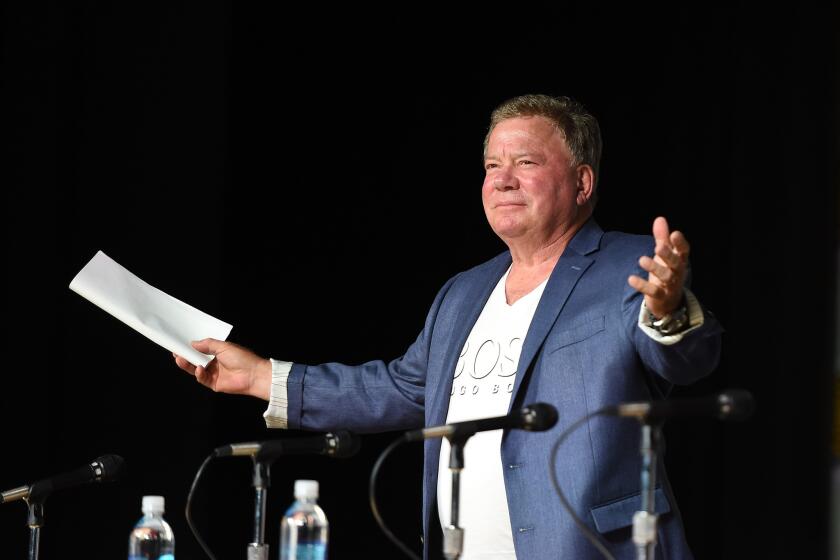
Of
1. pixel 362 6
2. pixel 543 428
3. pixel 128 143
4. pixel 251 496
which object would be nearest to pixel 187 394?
pixel 251 496

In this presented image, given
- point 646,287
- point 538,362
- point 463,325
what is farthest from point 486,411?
point 646,287

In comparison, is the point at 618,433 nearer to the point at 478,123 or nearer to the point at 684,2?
the point at 684,2

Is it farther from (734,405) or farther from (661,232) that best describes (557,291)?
(734,405)

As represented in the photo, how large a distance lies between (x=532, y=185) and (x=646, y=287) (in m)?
0.72

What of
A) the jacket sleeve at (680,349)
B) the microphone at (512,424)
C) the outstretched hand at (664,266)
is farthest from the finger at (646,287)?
the microphone at (512,424)

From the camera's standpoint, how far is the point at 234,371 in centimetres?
275

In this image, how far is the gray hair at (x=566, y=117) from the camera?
8.69ft

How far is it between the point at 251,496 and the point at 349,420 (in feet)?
4.17

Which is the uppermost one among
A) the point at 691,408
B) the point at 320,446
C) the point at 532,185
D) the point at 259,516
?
the point at 532,185

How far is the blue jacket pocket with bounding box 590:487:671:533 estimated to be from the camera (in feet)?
7.02

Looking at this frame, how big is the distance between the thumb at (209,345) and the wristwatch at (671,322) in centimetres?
110

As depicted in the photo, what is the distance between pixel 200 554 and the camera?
387cm

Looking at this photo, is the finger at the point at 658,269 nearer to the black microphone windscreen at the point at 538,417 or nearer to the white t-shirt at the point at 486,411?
the black microphone windscreen at the point at 538,417

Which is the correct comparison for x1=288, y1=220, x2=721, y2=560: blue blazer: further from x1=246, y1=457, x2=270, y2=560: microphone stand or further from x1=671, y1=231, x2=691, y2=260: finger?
x1=246, y1=457, x2=270, y2=560: microphone stand
